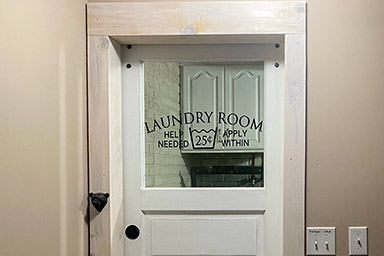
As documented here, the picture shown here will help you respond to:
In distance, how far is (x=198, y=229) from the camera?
2289 mm

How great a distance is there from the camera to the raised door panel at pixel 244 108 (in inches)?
89.7

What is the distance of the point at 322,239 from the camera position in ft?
6.90

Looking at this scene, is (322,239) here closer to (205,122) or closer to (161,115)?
(205,122)

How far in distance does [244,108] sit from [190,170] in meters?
0.36

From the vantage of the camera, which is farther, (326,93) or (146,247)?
(146,247)

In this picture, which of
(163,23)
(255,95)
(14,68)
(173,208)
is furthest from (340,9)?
(14,68)

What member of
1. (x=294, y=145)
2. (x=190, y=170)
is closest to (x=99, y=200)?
(x=190, y=170)

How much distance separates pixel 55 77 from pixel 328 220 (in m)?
1.20

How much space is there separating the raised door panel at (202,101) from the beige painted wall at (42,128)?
18.2 inches

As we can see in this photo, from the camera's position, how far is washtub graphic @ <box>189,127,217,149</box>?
7.54 ft

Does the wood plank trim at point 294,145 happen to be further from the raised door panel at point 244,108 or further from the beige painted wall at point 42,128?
the beige painted wall at point 42,128

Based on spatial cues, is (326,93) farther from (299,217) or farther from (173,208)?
(173,208)

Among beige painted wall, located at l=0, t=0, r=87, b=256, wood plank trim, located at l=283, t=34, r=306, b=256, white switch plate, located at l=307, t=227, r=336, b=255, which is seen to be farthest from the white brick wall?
white switch plate, located at l=307, t=227, r=336, b=255

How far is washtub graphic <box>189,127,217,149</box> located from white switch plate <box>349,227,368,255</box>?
2.23ft
